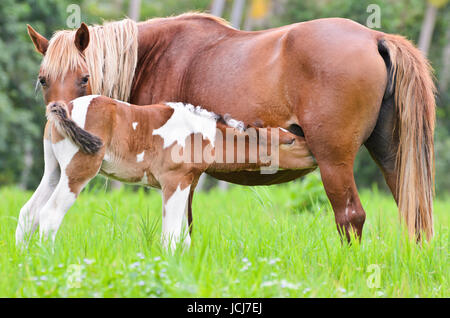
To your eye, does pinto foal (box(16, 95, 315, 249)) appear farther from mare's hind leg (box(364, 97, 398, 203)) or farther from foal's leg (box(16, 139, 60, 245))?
mare's hind leg (box(364, 97, 398, 203))

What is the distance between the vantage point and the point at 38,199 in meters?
4.33

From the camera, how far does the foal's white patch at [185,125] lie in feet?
14.1

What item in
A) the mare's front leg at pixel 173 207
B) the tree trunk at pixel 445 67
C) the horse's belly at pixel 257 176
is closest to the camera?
the mare's front leg at pixel 173 207

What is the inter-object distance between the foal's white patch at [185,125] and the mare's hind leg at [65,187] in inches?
22.4

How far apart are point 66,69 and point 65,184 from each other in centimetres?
112

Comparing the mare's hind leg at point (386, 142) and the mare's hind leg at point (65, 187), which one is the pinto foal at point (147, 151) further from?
the mare's hind leg at point (386, 142)

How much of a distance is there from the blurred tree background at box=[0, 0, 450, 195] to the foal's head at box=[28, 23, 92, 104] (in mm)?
10228

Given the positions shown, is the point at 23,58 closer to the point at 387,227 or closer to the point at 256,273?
the point at 387,227

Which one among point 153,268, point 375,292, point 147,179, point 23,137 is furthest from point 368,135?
point 23,137

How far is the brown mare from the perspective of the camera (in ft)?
14.6

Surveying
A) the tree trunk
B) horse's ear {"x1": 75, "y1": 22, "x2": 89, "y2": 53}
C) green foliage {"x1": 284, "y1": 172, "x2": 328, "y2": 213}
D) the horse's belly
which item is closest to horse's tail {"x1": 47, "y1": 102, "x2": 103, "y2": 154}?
horse's ear {"x1": 75, "y1": 22, "x2": 89, "y2": 53}

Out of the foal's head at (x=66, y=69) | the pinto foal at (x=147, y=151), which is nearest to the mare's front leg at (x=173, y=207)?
the pinto foal at (x=147, y=151)

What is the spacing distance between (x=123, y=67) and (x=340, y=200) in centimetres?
241

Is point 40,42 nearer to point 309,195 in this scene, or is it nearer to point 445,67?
point 309,195
